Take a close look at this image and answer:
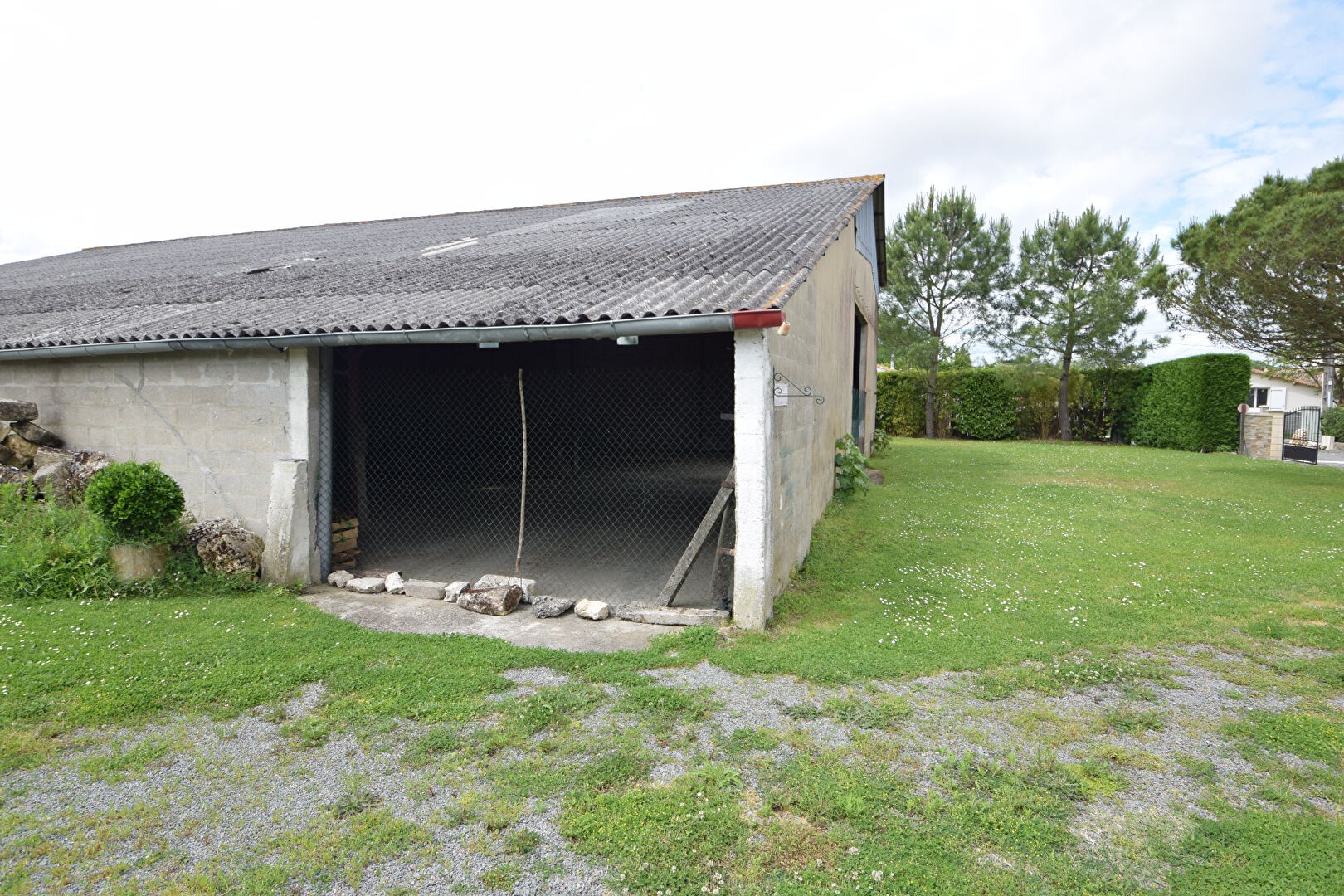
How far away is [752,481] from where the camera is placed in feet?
16.2

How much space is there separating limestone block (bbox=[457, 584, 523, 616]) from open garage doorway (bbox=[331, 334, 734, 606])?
1.72ft

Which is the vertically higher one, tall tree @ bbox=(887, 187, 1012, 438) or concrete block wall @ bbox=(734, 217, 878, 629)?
tall tree @ bbox=(887, 187, 1012, 438)

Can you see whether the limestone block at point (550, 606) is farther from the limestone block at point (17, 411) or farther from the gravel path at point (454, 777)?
the limestone block at point (17, 411)

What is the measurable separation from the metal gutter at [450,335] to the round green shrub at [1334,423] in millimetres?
26618

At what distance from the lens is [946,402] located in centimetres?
2320

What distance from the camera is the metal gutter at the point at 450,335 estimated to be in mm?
4570

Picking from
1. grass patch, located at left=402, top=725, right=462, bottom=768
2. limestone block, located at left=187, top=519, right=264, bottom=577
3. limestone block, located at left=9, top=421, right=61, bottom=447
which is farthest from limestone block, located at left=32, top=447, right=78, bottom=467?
grass patch, located at left=402, top=725, right=462, bottom=768

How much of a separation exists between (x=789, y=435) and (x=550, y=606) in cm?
238

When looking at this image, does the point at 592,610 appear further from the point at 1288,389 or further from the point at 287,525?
the point at 1288,389

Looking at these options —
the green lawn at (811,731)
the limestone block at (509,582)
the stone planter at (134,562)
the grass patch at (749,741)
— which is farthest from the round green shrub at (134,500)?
the grass patch at (749,741)

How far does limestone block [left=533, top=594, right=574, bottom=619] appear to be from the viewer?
5.32 meters

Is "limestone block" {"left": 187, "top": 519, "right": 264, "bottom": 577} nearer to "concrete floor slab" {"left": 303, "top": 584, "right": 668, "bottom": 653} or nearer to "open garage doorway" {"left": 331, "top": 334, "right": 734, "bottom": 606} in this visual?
"concrete floor slab" {"left": 303, "top": 584, "right": 668, "bottom": 653}

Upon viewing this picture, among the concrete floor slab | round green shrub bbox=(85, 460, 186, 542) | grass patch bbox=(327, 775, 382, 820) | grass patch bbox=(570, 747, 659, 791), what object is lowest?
grass patch bbox=(327, 775, 382, 820)

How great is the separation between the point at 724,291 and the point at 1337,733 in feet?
14.0
